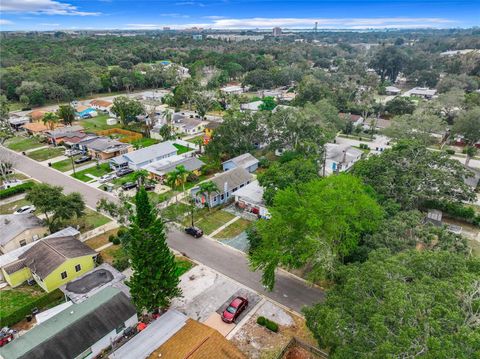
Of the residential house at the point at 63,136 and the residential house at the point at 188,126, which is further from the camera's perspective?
the residential house at the point at 188,126

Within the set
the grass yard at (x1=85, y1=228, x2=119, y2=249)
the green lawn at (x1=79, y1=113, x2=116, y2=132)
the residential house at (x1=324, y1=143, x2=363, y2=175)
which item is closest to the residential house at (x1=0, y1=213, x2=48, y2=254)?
the grass yard at (x1=85, y1=228, x2=119, y2=249)

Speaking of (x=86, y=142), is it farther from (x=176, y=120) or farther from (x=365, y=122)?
(x=365, y=122)

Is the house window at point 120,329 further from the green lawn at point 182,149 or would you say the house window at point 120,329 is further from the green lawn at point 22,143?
the green lawn at point 22,143

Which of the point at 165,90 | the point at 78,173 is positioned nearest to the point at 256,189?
the point at 78,173

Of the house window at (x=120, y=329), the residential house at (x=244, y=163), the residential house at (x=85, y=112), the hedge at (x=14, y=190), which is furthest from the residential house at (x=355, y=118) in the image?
the house window at (x=120, y=329)

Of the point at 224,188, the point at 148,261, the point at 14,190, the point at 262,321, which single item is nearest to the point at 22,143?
the point at 14,190

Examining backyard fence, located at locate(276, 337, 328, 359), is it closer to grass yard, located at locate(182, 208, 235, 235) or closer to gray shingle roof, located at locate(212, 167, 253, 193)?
grass yard, located at locate(182, 208, 235, 235)

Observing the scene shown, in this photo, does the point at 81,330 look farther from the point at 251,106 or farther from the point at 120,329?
the point at 251,106
